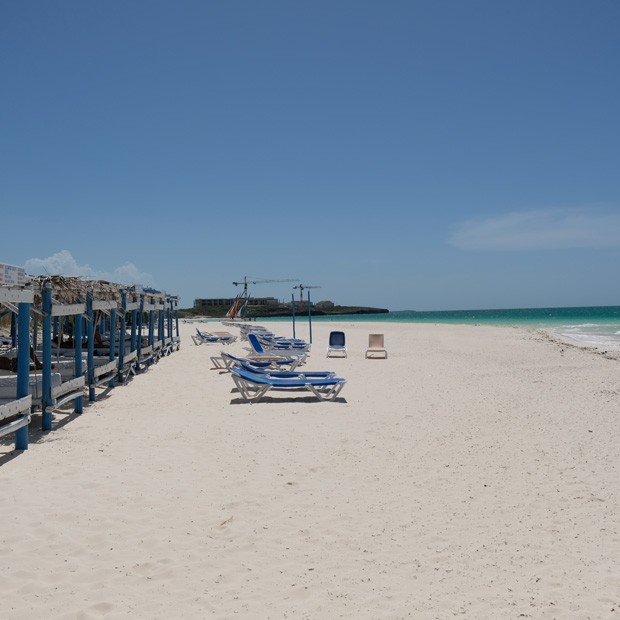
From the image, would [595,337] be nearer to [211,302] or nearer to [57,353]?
[57,353]

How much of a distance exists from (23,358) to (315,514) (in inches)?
162

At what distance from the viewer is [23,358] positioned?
6.80 m

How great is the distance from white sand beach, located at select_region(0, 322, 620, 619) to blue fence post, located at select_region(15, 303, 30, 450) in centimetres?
21

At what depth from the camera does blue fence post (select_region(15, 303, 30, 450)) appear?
6.68m

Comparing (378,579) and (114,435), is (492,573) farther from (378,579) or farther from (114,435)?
(114,435)

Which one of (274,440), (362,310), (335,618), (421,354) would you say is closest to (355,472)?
(274,440)

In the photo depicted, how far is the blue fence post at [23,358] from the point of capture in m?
6.68

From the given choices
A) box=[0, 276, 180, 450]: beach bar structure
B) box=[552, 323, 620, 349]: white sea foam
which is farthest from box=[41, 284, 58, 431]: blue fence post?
box=[552, 323, 620, 349]: white sea foam

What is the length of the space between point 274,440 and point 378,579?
369 cm

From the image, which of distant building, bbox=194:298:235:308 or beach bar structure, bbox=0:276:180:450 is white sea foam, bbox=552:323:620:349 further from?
distant building, bbox=194:298:235:308

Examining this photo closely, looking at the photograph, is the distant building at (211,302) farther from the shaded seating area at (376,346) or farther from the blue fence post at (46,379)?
the blue fence post at (46,379)

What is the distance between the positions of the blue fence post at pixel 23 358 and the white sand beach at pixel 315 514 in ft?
0.68

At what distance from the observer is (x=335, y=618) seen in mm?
3223

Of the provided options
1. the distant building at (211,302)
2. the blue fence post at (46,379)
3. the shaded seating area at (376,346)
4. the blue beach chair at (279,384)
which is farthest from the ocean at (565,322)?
the blue fence post at (46,379)
